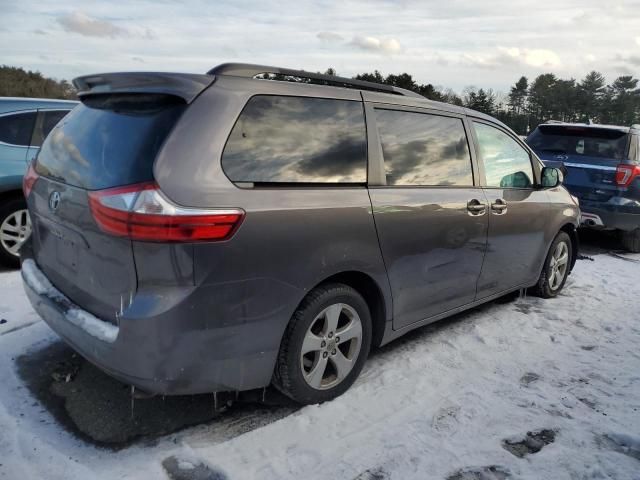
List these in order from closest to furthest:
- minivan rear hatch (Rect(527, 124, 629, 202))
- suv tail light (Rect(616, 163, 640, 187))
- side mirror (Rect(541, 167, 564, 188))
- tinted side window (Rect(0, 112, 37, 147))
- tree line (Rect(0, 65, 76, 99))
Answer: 1. side mirror (Rect(541, 167, 564, 188))
2. tinted side window (Rect(0, 112, 37, 147))
3. suv tail light (Rect(616, 163, 640, 187))
4. minivan rear hatch (Rect(527, 124, 629, 202))
5. tree line (Rect(0, 65, 76, 99))

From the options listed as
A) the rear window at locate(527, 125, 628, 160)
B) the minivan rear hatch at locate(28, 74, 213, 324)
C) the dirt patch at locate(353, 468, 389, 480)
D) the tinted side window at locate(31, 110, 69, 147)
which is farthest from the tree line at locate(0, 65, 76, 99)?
the dirt patch at locate(353, 468, 389, 480)

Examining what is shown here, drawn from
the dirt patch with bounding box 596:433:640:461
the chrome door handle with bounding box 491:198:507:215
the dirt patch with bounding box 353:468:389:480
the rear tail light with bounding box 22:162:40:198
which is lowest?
the dirt patch with bounding box 353:468:389:480

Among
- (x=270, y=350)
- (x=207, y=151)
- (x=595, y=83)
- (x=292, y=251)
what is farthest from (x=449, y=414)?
(x=595, y=83)

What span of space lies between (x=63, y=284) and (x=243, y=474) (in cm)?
137

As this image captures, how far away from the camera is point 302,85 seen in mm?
2863

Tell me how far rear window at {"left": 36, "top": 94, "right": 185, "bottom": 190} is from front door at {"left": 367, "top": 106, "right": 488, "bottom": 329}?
125 centimetres

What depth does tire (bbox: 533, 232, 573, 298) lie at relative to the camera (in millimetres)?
5025

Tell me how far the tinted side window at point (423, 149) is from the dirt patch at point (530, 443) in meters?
1.57

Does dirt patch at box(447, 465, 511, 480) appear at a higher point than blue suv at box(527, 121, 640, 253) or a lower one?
lower

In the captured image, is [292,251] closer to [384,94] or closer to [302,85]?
[302,85]

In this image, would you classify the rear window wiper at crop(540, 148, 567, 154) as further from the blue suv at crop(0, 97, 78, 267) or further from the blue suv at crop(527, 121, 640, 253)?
Result: the blue suv at crop(0, 97, 78, 267)

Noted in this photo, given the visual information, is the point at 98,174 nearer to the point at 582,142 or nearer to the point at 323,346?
the point at 323,346

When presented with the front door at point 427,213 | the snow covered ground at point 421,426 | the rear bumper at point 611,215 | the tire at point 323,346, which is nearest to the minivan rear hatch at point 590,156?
the rear bumper at point 611,215

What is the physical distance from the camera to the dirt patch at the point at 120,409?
2699mm
